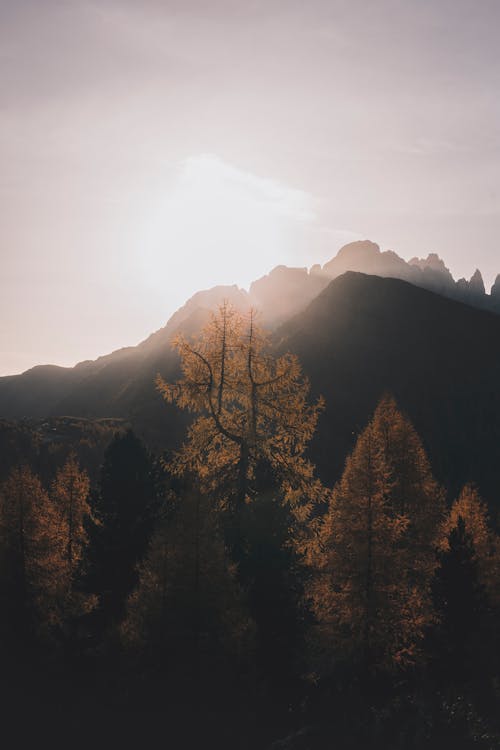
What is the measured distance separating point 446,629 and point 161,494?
13397 millimetres

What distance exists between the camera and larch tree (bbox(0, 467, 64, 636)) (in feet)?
70.2

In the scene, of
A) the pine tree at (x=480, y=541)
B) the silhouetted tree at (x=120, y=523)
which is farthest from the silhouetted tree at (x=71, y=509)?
the pine tree at (x=480, y=541)

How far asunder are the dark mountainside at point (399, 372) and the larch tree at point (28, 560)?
88962 mm

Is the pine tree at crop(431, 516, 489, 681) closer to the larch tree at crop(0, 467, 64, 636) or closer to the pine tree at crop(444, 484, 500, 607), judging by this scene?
the pine tree at crop(444, 484, 500, 607)

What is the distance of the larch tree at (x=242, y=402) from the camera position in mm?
17359

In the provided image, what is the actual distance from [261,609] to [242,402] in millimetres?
7369

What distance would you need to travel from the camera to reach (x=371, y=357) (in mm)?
152625

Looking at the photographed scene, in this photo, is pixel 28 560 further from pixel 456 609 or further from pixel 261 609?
pixel 456 609

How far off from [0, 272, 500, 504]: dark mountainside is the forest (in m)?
89.4

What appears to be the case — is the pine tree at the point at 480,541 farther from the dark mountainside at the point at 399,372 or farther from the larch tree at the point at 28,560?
the dark mountainside at the point at 399,372

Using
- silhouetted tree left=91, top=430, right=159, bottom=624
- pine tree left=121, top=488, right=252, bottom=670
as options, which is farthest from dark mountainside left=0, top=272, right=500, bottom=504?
pine tree left=121, top=488, right=252, bottom=670

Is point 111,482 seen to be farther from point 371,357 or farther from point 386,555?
point 371,357

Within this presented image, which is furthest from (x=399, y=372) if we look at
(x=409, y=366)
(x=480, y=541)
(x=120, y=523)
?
(x=120, y=523)

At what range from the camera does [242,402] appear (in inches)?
700
